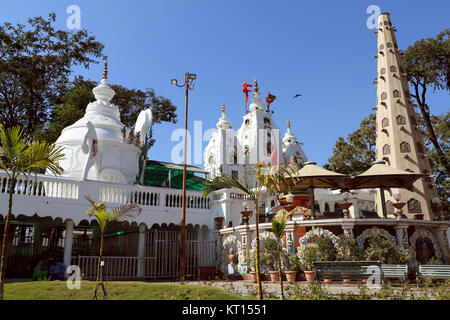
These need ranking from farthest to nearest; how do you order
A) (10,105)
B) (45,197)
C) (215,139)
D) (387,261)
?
(215,139), (10,105), (45,197), (387,261)

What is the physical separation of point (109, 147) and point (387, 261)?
1627 cm

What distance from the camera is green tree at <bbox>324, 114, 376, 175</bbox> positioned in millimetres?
36938

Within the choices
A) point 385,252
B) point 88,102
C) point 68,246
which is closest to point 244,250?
point 385,252

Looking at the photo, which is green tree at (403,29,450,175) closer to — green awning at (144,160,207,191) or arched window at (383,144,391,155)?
arched window at (383,144,391,155)

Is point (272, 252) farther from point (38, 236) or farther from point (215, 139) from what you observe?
point (215, 139)

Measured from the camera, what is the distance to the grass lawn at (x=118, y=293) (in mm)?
8203

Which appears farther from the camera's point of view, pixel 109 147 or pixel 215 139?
pixel 215 139

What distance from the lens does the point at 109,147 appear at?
2128cm

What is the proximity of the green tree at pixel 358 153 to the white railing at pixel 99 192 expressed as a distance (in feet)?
75.1

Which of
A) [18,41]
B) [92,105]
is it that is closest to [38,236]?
[92,105]

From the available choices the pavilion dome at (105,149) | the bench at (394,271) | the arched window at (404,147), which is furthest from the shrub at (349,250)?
the arched window at (404,147)

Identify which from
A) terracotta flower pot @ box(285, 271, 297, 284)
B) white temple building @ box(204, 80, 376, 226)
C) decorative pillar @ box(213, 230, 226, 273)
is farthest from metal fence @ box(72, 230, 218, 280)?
white temple building @ box(204, 80, 376, 226)

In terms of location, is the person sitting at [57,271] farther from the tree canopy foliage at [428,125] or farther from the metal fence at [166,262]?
the tree canopy foliage at [428,125]

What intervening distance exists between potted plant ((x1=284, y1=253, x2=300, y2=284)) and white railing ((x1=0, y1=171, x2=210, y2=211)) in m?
6.47
